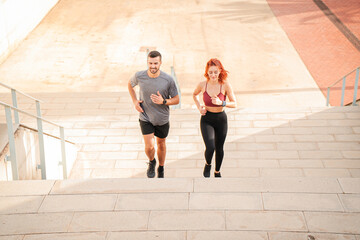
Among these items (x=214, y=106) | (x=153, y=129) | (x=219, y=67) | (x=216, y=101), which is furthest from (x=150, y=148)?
(x=219, y=67)

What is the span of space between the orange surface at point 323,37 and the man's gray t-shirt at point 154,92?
7.51 meters

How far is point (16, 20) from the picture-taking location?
14906 mm

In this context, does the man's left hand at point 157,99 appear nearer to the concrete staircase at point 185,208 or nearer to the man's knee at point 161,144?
the man's knee at point 161,144

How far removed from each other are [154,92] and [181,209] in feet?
5.20

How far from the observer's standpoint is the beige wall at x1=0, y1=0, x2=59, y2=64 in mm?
13828

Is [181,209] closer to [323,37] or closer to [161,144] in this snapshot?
[161,144]

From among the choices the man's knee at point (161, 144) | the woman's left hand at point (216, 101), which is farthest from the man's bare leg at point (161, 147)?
the woman's left hand at point (216, 101)

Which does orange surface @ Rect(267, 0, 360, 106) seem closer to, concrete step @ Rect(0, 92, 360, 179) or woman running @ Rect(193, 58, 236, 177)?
concrete step @ Rect(0, 92, 360, 179)

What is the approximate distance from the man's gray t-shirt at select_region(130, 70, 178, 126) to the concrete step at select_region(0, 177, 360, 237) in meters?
0.93

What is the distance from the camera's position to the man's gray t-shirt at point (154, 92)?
515cm

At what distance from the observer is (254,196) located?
428 cm

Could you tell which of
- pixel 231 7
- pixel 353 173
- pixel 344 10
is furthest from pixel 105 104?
pixel 344 10

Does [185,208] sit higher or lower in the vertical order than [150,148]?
higher

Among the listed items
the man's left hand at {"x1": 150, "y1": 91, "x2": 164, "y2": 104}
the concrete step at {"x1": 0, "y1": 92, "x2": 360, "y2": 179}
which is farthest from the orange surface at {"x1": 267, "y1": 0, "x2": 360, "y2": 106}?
the man's left hand at {"x1": 150, "y1": 91, "x2": 164, "y2": 104}
